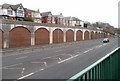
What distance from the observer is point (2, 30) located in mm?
29312

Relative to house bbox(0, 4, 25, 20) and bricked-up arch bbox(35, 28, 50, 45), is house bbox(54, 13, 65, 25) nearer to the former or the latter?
house bbox(0, 4, 25, 20)

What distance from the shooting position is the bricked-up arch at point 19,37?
31534 mm

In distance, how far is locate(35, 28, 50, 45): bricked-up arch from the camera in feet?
128

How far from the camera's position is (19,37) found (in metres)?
33.6

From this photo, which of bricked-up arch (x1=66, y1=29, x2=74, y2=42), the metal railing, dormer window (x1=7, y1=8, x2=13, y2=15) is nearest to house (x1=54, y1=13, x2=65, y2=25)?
dormer window (x1=7, y1=8, x2=13, y2=15)

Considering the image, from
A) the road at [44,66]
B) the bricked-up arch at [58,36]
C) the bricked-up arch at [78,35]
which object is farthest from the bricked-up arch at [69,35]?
the road at [44,66]

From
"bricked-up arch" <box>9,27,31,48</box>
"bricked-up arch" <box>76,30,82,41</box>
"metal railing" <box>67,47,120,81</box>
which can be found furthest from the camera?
"bricked-up arch" <box>76,30,82,41</box>

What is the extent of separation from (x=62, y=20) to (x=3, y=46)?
64652 millimetres

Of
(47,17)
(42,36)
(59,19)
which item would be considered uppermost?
(47,17)

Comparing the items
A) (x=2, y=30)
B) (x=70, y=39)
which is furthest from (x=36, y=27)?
(x=70, y=39)

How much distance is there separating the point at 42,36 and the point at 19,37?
8.45 m

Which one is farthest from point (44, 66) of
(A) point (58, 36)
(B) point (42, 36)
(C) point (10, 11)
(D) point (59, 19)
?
(D) point (59, 19)

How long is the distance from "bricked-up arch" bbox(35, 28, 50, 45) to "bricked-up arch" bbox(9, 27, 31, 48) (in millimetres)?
2905

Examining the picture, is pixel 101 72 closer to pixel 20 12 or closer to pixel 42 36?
pixel 42 36
